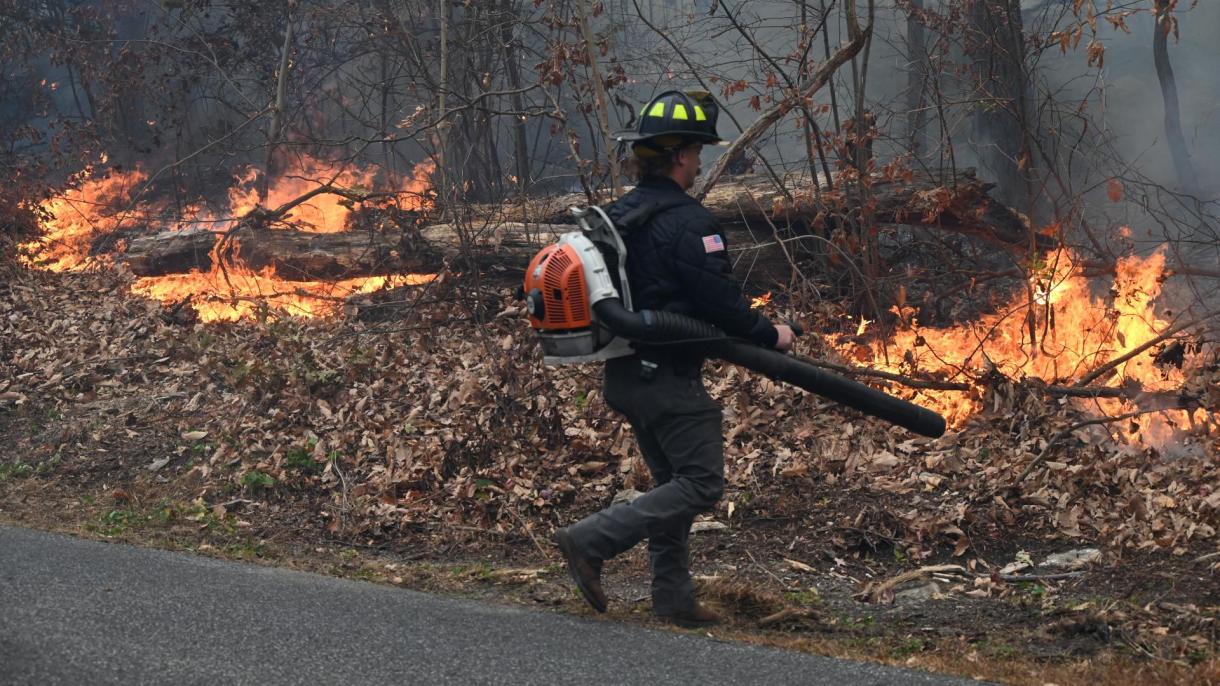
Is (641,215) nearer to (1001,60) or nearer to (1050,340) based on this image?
(1050,340)

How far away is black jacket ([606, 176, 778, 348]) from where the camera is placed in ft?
15.2

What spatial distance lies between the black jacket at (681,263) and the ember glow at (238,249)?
259 inches

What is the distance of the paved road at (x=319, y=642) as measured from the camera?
13.2 feet

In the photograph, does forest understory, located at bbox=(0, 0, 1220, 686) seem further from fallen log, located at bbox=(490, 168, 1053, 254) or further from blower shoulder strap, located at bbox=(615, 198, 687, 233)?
blower shoulder strap, located at bbox=(615, 198, 687, 233)

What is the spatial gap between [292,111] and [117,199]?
A: 3.51 meters

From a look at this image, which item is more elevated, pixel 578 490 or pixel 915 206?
pixel 915 206

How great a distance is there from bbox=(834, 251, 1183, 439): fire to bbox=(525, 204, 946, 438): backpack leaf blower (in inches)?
144

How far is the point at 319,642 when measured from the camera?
4.41 m

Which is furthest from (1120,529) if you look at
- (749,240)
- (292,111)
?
(292,111)

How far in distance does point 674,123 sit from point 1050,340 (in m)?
5.07

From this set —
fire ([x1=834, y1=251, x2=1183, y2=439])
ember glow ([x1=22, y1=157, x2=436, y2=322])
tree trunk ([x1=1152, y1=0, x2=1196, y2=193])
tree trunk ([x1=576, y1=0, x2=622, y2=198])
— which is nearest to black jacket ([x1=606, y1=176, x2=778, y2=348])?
fire ([x1=834, y1=251, x2=1183, y2=439])

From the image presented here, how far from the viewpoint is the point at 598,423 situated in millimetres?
8258

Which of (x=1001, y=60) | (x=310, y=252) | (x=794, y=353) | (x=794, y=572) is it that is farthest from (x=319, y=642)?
(x=310, y=252)

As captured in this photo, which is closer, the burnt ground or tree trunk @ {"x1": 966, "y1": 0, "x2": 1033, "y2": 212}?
the burnt ground
